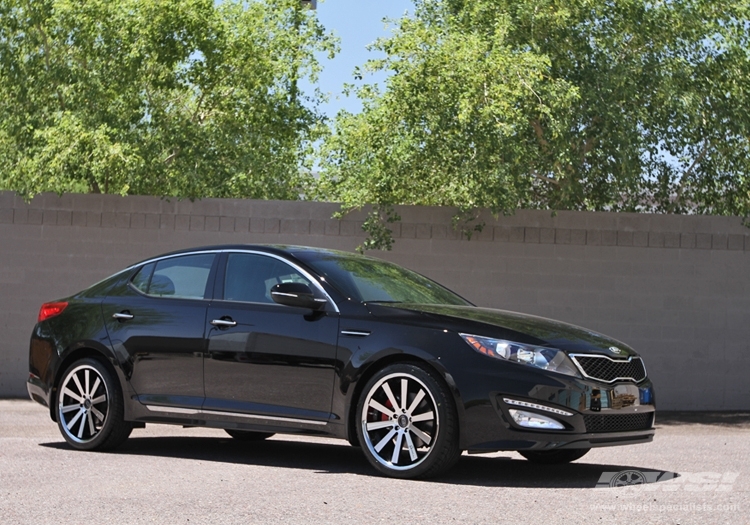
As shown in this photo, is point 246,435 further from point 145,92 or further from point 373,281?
point 145,92

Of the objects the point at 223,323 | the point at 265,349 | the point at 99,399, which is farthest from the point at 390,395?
the point at 99,399

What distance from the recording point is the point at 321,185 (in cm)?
1580

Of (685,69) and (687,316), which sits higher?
(685,69)

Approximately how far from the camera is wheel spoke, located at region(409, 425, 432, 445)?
7.66 metres

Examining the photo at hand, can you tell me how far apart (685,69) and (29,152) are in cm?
830

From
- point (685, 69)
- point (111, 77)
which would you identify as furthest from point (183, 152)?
point (685, 69)

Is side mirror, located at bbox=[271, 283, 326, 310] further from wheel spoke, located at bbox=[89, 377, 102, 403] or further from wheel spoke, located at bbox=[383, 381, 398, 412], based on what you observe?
wheel spoke, located at bbox=[89, 377, 102, 403]

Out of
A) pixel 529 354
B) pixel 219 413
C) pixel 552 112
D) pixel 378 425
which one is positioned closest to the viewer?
pixel 529 354

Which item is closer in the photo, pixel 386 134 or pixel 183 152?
pixel 386 134

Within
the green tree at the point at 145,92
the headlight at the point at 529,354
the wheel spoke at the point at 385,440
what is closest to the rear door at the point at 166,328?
the wheel spoke at the point at 385,440

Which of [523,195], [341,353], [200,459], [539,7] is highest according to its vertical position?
[539,7]

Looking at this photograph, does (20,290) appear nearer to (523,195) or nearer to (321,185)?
(321,185)

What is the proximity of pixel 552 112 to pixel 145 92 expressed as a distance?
5588 mm

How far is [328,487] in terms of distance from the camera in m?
7.37
